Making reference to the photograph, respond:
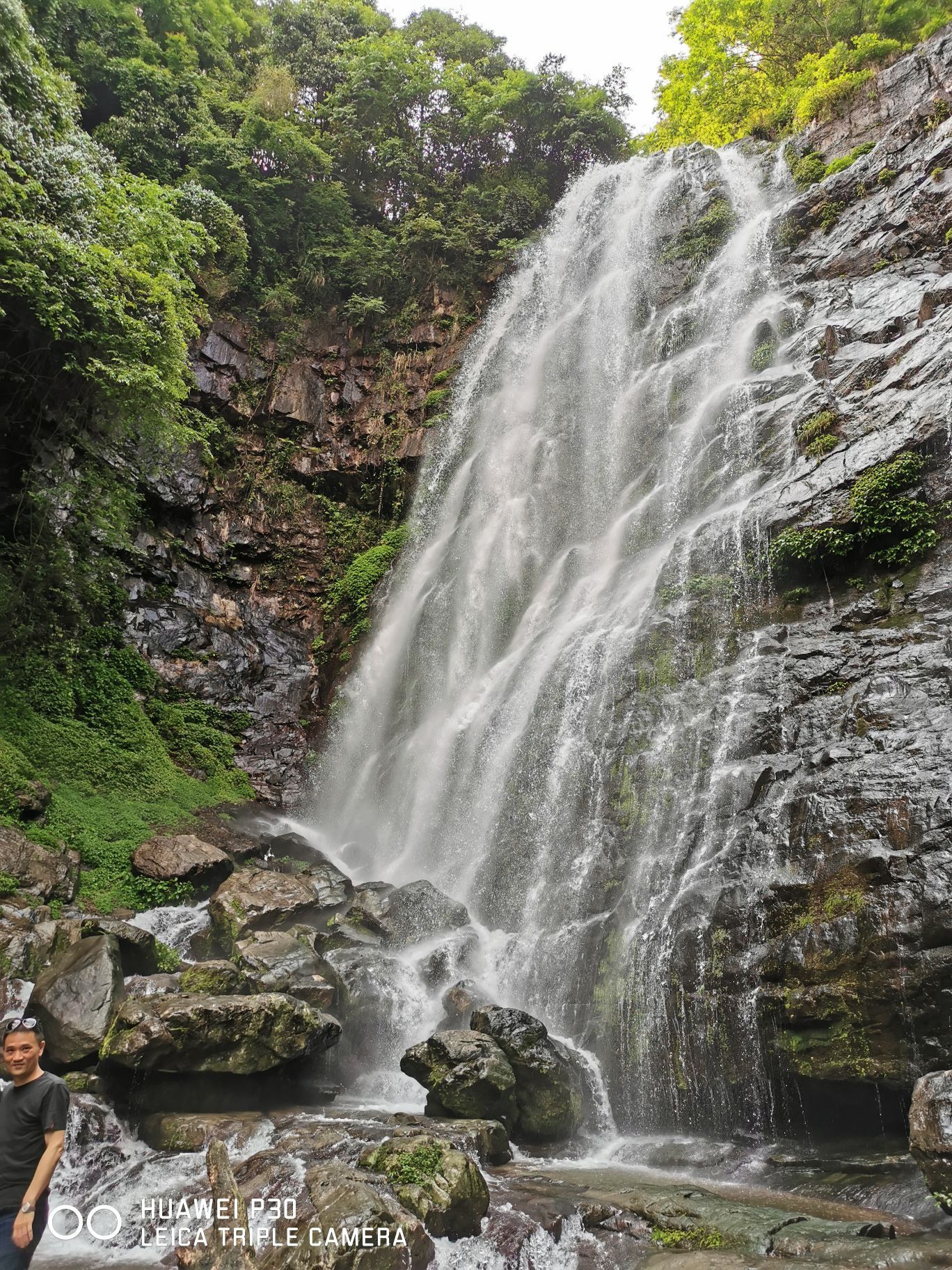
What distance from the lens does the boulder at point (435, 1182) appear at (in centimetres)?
519

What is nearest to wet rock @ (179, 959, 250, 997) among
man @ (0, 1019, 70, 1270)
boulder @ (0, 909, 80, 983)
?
boulder @ (0, 909, 80, 983)

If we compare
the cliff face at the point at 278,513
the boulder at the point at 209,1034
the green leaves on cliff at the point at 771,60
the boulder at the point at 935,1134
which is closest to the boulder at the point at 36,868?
the boulder at the point at 209,1034

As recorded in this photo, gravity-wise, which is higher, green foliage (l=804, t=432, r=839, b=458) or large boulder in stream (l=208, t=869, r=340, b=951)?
green foliage (l=804, t=432, r=839, b=458)

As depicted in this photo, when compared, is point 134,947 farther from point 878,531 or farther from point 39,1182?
point 878,531

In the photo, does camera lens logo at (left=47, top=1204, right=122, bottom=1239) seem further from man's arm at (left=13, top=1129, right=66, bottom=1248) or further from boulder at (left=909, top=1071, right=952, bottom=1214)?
boulder at (left=909, top=1071, right=952, bottom=1214)

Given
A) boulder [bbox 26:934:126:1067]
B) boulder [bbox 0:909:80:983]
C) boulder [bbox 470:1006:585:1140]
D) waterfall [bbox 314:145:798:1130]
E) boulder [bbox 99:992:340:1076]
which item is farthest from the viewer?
waterfall [bbox 314:145:798:1130]

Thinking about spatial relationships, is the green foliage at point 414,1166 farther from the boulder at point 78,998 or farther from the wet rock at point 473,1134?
the boulder at point 78,998

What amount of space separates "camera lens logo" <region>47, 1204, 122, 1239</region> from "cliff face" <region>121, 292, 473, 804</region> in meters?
10.7

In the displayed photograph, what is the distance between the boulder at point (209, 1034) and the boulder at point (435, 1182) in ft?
5.62

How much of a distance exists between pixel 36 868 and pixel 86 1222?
195 inches

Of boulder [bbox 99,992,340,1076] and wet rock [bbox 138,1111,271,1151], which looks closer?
wet rock [bbox 138,1111,271,1151]

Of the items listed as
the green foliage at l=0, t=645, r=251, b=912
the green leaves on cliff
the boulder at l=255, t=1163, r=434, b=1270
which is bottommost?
the boulder at l=255, t=1163, r=434, b=1270


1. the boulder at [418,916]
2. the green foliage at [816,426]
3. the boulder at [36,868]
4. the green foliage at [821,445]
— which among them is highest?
the green foliage at [816,426]

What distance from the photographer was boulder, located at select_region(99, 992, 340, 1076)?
264 inches
